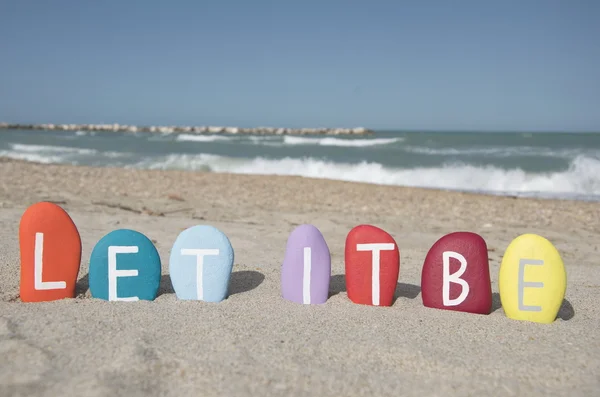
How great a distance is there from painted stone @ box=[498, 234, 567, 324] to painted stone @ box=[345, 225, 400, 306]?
1.87 ft

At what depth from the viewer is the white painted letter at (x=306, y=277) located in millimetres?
2705

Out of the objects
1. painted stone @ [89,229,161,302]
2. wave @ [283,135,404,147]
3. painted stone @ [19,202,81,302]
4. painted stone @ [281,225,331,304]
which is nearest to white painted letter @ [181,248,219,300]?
painted stone @ [89,229,161,302]

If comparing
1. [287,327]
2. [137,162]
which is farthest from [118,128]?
[287,327]

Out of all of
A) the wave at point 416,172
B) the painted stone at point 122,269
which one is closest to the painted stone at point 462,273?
the painted stone at point 122,269

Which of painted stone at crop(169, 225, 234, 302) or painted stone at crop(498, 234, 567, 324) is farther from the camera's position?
painted stone at crop(169, 225, 234, 302)

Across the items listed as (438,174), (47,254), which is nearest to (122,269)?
(47,254)

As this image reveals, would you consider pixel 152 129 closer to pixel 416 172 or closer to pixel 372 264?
pixel 416 172

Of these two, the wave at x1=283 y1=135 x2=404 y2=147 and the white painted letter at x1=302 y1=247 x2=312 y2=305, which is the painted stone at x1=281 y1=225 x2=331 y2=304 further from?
the wave at x1=283 y1=135 x2=404 y2=147

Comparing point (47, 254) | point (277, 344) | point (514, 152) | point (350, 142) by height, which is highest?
point (350, 142)

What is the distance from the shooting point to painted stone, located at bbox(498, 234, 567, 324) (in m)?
2.53

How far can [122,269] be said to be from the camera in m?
2.64

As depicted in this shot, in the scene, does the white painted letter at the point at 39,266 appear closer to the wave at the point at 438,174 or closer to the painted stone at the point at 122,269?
the painted stone at the point at 122,269

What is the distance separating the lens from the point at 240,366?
1861 mm

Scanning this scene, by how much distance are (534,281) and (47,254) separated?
8.09 feet
